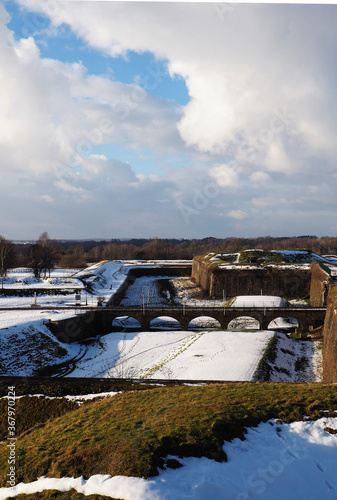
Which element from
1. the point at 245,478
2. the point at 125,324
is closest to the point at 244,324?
the point at 125,324

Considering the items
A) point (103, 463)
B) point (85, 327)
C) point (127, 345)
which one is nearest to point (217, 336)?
point (127, 345)

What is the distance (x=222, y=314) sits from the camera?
33938mm

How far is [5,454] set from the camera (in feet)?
32.1

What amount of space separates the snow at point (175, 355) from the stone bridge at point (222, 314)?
2160 millimetres

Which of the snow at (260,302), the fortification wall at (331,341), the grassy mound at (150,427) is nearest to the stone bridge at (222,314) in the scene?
the snow at (260,302)

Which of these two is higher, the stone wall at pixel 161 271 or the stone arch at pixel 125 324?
the stone wall at pixel 161 271

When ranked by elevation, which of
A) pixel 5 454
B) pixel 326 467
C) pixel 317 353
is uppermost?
pixel 326 467

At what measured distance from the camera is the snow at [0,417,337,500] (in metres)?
6.43

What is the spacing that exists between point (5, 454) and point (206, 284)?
46.4 m

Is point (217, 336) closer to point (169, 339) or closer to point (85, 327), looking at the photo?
point (169, 339)

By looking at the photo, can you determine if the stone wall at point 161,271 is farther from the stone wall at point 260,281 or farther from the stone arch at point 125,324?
the stone arch at point 125,324

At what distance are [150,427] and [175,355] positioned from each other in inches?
661

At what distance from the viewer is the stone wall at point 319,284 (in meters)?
37.6

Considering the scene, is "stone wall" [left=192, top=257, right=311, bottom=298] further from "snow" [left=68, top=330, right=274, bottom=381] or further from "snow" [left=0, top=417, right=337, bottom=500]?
"snow" [left=0, top=417, right=337, bottom=500]
